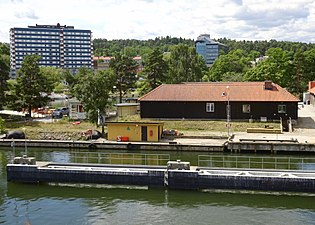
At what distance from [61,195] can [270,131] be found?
24441mm

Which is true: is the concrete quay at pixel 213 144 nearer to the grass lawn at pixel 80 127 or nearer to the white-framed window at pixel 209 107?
the grass lawn at pixel 80 127

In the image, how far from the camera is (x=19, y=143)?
43.8 meters

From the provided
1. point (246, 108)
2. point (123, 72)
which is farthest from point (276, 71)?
point (246, 108)

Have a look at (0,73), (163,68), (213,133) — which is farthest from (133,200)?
(163,68)

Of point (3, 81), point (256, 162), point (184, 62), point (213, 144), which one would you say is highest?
point (184, 62)

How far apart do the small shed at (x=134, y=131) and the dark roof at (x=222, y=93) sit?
9.12 m

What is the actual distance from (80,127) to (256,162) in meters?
21.4

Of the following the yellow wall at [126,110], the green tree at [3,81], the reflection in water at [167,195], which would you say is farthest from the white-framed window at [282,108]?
the green tree at [3,81]

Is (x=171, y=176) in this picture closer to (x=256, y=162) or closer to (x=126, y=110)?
(x=256, y=162)

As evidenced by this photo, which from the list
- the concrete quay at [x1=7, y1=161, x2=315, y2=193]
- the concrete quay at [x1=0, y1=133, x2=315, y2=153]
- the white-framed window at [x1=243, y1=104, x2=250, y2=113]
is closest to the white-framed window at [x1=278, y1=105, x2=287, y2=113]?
the white-framed window at [x1=243, y1=104, x2=250, y2=113]

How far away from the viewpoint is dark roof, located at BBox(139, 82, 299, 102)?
163ft

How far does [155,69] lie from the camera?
2778 inches

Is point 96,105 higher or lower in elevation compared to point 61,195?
higher

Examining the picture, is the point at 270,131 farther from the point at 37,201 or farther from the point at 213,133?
the point at 37,201
